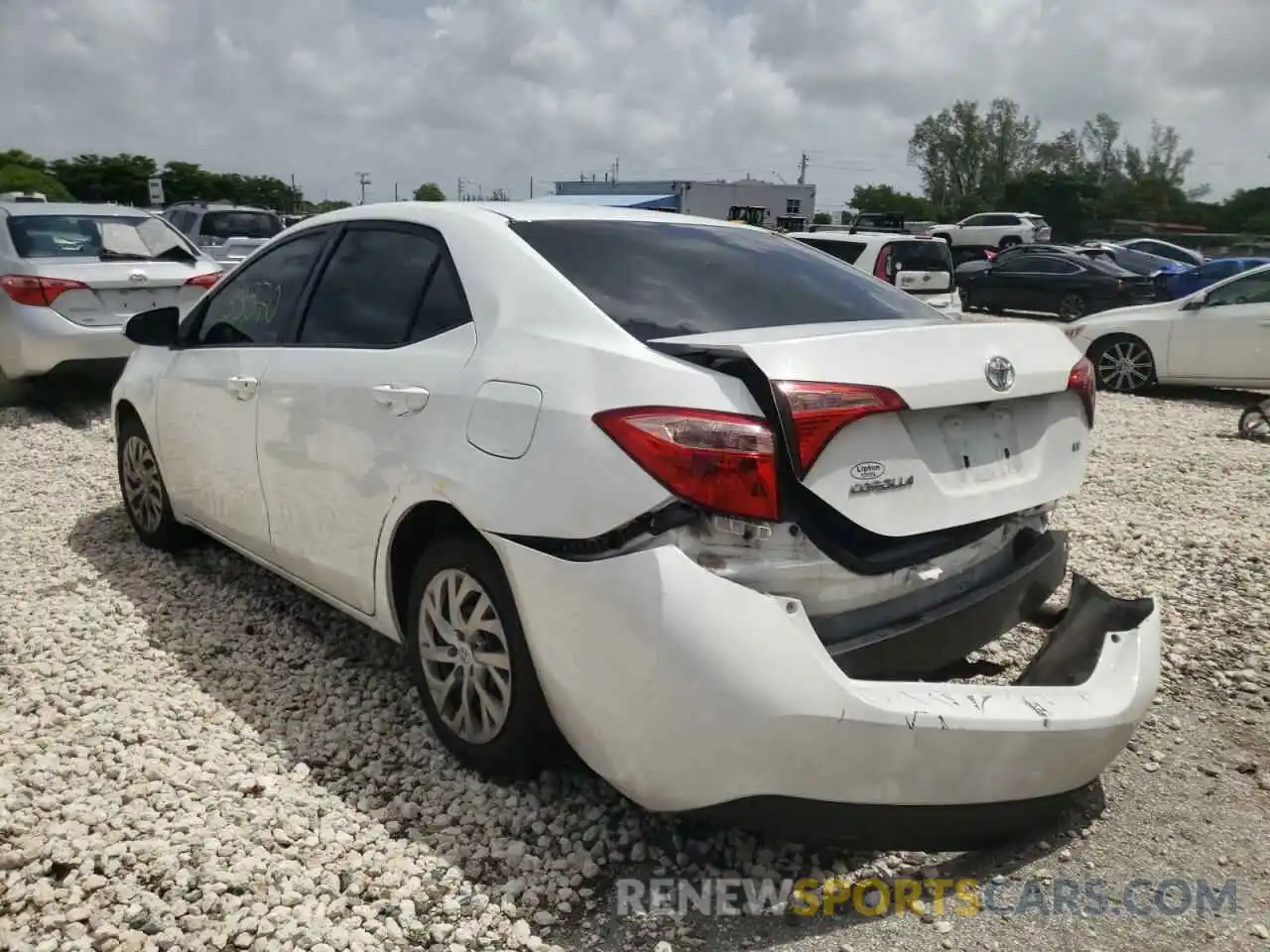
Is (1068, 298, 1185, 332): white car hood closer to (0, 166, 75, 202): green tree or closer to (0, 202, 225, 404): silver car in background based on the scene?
(0, 202, 225, 404): silver car in background

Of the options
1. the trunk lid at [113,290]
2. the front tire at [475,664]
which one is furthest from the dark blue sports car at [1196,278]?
the front tire at [475,664]

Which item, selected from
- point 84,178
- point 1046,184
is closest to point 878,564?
point 1046,184

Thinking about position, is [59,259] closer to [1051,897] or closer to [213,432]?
[213,432]

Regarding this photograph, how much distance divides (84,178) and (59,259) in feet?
216

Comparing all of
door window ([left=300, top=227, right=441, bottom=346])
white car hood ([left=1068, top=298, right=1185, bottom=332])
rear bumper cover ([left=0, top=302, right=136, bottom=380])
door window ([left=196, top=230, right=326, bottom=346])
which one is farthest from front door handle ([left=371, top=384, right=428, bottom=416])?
white car hood ([left=1068, top=298, right=1185, bottom=332])

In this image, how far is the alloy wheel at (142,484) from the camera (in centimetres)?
497

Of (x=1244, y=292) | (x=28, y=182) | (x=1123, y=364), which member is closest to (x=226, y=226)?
(x=1123, y=364)

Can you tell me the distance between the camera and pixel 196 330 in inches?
180

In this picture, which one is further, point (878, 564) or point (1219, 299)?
point (1219, 299)

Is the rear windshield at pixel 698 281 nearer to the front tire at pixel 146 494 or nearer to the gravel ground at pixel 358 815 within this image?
the gravel ground at pixel 358 815

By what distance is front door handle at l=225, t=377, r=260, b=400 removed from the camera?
3.89 metres

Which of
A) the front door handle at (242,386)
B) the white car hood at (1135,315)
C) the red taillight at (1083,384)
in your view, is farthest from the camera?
the white car hood at (1135,315)

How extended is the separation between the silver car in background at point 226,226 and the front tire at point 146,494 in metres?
10.00

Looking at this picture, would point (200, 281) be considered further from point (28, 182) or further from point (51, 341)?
point (28, 182)
